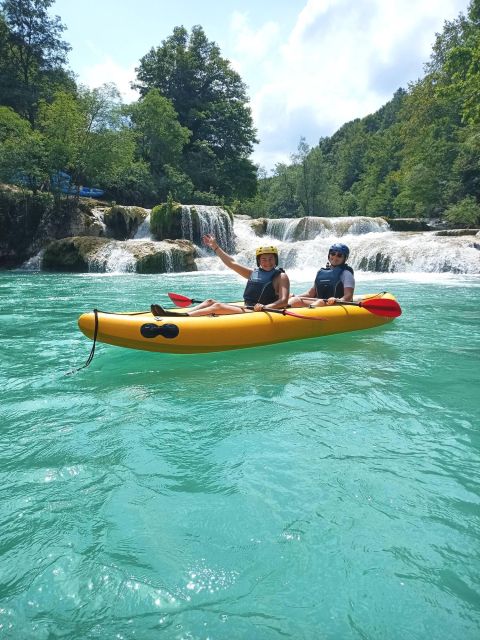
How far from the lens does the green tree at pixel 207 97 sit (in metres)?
32.2

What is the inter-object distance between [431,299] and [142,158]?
2301 cm

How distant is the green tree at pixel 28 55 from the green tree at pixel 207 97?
645 centimetres

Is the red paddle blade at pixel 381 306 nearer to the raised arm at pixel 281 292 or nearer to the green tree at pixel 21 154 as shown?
the raised arm at pixel 281 292

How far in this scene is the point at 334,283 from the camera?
5906mm

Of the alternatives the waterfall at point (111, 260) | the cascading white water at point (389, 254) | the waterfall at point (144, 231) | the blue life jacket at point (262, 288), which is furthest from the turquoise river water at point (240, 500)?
the waterfall at point (144, 231)

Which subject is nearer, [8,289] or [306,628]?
[306,628]

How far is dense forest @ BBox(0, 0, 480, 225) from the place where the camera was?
1939 cm

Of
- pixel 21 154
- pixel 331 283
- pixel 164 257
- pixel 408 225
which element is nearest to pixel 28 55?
pixel 21 154

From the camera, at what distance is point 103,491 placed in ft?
7.73

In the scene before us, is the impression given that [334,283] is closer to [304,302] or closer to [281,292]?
[304,302]

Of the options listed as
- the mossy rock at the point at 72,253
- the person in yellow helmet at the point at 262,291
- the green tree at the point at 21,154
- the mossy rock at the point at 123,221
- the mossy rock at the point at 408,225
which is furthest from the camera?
the mossy rock at the point at 408,225

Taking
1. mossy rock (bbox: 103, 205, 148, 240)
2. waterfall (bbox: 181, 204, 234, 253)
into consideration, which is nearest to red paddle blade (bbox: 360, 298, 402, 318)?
waterfall (bbox: 181, 204, 234, 253)

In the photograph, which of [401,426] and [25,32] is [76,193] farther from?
[401,426]

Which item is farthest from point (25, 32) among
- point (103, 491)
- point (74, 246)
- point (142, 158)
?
point (103, 491)
